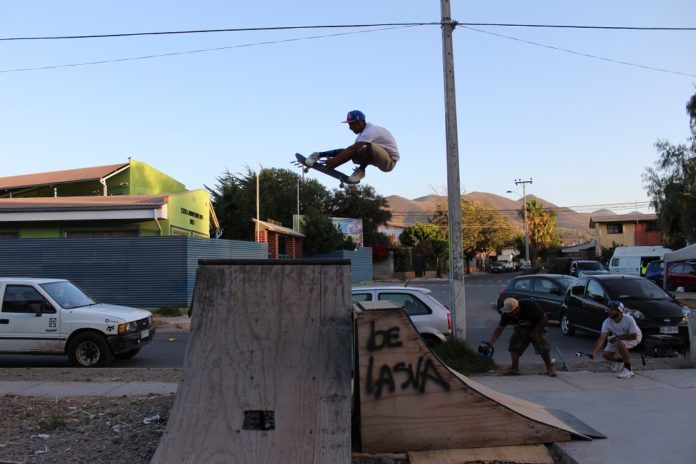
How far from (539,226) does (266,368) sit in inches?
3190

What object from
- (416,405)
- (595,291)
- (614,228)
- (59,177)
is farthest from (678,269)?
(614,228)

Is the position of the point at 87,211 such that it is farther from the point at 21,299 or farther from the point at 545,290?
the point at 545,290

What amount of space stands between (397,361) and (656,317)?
8839mm

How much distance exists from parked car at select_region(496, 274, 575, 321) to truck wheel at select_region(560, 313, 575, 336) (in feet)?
2.68

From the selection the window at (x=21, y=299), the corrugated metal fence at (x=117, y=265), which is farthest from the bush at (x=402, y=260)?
the window at (x=21, y=299)

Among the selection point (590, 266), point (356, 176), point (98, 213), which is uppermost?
point (98, 213)

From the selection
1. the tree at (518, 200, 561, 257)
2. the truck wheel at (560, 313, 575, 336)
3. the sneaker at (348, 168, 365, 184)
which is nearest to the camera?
the sneaker at (348, 168, 365, 184)

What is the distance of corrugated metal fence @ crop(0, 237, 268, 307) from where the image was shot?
2139cm

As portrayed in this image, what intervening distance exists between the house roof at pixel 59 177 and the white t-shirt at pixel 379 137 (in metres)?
27.1

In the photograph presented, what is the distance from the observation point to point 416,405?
219 inches

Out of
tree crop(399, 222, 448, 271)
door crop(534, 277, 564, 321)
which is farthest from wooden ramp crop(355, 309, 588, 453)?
tree crop(399, 222, 448, 271)

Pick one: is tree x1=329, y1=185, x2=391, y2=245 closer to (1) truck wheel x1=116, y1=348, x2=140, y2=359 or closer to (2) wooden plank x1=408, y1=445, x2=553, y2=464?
(1) truck wheel x1=116, y1=348, x2=140, y2=359

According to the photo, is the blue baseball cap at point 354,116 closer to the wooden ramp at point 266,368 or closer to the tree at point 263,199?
the wooden ramp at point 266,368

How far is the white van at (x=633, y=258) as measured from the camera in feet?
110
